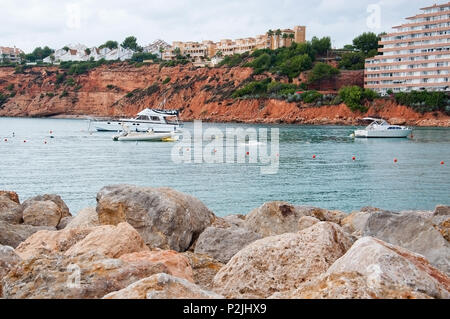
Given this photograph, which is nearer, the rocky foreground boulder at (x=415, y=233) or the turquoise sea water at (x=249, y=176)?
the rocky foreground boulder at (x=415, y=233)

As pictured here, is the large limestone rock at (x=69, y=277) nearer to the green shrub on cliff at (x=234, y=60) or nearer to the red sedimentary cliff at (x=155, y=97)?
the red sedimentary cliff at (x=155, y=97)

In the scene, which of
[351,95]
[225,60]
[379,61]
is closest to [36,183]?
[351,95]

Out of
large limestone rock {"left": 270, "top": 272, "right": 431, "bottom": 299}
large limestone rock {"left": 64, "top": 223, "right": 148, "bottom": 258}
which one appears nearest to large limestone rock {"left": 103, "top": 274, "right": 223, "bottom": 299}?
large limestone rock {"left": 270, "top": 272, "right": 431, "bottom": 299}

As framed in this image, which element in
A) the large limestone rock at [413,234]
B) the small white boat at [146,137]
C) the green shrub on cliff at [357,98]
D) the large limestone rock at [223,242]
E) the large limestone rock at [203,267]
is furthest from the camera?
the green shrub on cliff at [357,98]

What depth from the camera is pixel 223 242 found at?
7684 millimetres

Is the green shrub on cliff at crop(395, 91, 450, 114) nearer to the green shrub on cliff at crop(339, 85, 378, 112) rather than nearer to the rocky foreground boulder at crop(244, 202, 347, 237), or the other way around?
the green shrub on cliff at crop(339, 85, 378, 112)

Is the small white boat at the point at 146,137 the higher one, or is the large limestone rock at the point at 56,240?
the small white boat at the point at 146,137

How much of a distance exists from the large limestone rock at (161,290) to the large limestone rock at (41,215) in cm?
783

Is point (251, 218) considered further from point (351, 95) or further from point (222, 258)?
point (351, 95)

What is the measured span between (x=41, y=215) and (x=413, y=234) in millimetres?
8022

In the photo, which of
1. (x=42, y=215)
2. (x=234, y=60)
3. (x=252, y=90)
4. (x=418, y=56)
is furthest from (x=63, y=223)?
(x=234, y=60)

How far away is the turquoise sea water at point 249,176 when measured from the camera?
77.4 ft

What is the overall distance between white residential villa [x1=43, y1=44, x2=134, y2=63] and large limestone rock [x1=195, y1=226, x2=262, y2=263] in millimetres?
162125

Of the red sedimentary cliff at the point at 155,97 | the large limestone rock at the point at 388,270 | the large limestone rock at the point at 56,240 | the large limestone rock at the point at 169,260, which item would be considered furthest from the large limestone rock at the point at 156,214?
the red sedimentary cliff at the point at 155,97
